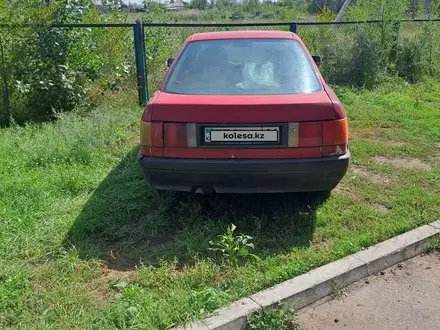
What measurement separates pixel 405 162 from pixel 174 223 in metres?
3.13

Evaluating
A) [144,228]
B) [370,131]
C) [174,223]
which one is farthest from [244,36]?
[370,131]

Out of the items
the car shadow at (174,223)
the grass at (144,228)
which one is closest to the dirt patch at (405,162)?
the grass at (144,228)

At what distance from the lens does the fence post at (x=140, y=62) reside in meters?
8.05

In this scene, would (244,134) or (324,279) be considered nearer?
(324,279)

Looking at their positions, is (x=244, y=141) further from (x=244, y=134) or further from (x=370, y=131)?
(x=370, y=131)

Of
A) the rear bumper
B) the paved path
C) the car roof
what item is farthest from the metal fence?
the paved path

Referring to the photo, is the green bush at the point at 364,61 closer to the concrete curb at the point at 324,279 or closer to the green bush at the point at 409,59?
the green bush at the point at 409,59

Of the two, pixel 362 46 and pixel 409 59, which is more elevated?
pixel 362 46

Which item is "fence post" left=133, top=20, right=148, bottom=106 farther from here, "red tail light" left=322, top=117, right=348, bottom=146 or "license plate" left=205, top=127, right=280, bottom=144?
"red tail light" left=322, top=117, right=348, bottom=146

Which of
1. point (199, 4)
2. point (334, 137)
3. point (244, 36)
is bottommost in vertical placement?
point (334, 137)

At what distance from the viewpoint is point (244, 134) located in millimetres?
3336

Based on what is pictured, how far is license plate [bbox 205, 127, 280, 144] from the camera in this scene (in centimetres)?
333

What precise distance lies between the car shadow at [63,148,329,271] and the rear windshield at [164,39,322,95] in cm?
104

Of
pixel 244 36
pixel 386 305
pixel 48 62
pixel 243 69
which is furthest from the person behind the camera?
pixel 48 62
